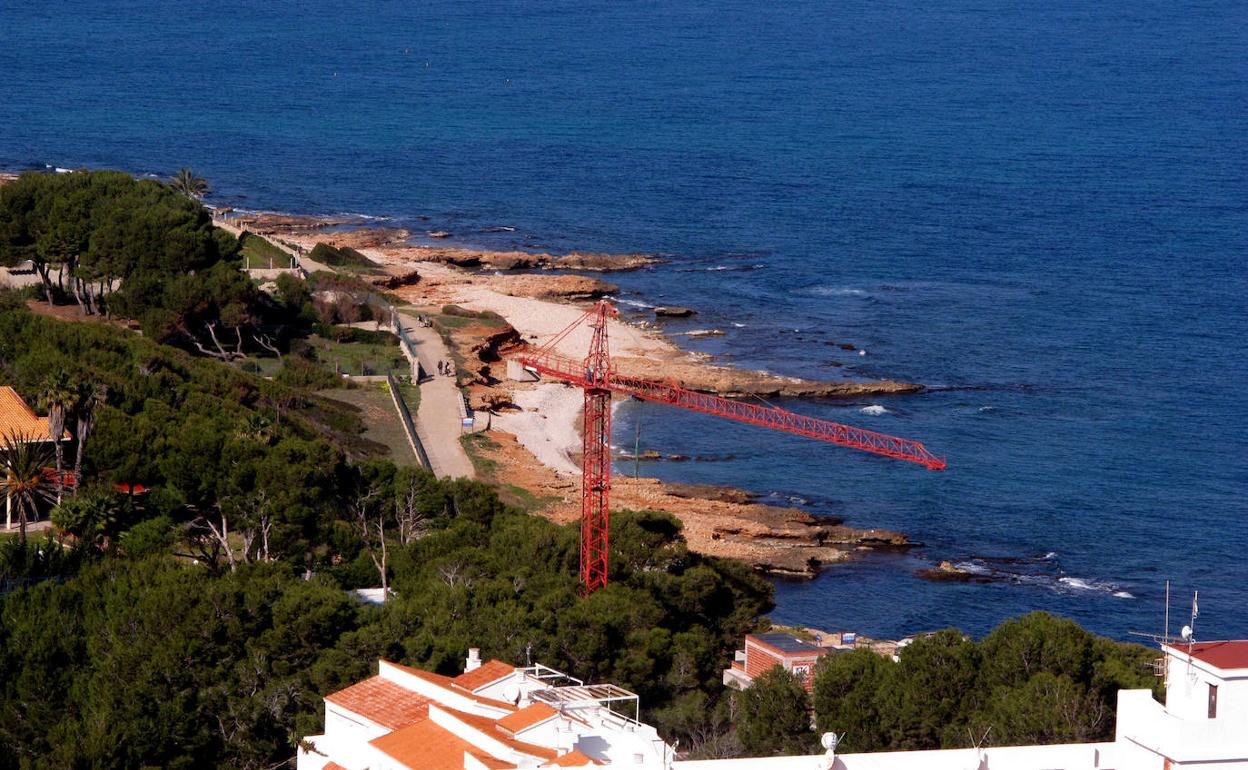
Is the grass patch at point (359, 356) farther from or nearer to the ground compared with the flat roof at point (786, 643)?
farther from the ground

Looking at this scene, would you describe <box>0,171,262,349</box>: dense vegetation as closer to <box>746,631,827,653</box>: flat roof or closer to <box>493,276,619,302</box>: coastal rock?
<box>493,276,619,302</box>: coastal rock

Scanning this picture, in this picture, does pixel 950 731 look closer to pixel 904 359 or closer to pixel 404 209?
pixel 904 359

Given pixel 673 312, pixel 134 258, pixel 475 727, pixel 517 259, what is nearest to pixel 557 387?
pixel 673 312

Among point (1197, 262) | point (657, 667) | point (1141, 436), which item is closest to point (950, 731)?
point (657, 667)

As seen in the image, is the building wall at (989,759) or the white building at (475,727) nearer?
the building wall at (989,759)

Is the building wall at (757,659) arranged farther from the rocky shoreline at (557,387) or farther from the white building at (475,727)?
the rocky shoreline at (557,387)

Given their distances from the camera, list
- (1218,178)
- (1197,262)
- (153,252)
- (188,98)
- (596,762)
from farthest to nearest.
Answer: (188,98)
(1218,178)
(1197,262)
(153,252)
(596,762)

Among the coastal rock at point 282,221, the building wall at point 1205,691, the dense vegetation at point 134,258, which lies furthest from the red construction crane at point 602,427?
the coastal rock at point 282,221
